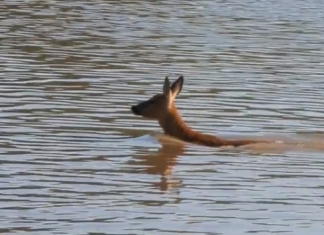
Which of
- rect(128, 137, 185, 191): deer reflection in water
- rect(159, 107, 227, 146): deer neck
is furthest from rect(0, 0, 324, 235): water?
rect(159, 107, 227, 146): deer neck

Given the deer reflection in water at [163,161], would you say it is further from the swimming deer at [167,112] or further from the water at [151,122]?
the swimming deer at [167,112]

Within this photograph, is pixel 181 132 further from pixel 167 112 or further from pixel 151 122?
pixel 151 122

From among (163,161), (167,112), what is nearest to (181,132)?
(167,112)

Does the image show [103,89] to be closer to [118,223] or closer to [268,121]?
[268,121]

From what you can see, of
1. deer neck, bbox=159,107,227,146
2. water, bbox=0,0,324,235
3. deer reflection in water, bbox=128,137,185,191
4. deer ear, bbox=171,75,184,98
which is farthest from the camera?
deer ear, bbox=171,75,184,98

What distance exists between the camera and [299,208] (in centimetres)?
916

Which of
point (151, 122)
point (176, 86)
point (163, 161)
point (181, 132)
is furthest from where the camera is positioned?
point (151, 122)

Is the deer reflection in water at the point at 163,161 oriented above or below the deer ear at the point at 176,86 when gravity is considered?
below

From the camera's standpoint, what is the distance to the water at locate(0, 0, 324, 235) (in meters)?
8.81

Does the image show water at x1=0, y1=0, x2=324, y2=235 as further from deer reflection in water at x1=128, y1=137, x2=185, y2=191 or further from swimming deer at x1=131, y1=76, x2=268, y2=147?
swimming deer at x1=131, y1=76, x2=268, y2=147

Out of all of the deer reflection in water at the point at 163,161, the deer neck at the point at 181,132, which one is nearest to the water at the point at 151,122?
the deer reflection in water at the point at 163,161

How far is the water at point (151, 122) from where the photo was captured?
28.9 feet

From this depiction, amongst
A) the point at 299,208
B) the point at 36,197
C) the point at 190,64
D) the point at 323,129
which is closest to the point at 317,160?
the point at 323,129

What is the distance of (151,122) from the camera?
13977mm
